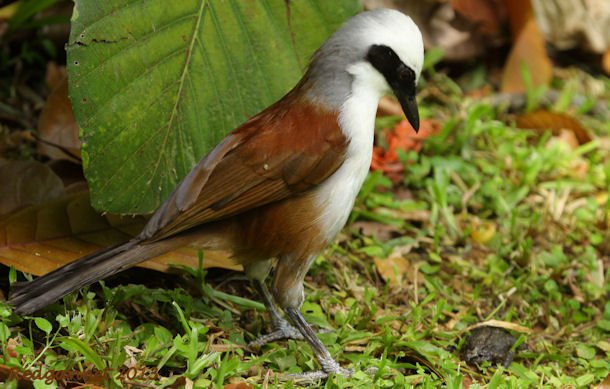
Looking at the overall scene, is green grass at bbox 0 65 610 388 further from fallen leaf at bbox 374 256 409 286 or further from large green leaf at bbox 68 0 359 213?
large green leaf at bbox 68 0 359 213

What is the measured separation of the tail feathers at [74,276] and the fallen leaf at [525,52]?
3.71 m

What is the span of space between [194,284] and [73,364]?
0.88 meters

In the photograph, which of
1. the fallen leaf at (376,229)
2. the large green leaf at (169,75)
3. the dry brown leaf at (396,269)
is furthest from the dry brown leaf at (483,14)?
the large green leaf at (169,75)

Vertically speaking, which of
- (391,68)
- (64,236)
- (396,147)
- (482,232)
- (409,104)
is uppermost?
(391,68)

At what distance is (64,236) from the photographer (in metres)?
3.90

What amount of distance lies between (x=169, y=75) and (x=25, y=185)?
839 mm

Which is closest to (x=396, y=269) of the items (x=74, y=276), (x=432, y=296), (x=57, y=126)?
(x=432, y=296)

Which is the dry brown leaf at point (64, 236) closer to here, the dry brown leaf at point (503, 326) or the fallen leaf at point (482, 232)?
the dry brown leaf at point (503, 326)

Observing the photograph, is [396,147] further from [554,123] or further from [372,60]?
[372,60]

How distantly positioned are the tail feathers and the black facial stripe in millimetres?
1078

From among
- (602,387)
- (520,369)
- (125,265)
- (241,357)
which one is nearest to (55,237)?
(125,265)

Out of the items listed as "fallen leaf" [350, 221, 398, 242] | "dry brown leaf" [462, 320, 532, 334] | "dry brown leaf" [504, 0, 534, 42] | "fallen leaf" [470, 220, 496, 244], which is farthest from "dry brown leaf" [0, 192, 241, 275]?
"dry brown leaf" [504, 0, 534, 42]

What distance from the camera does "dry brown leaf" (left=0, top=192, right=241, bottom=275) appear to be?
372 centimetres

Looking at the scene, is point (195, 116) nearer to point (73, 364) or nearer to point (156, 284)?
point (156, 284)
